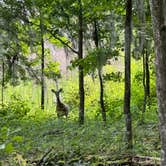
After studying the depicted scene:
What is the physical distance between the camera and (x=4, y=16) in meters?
13.7

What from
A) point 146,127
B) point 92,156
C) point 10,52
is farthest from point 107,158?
point 10,52

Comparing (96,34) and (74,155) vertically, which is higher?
(96,34)

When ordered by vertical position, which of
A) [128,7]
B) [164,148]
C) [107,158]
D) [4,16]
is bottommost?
[107,158]

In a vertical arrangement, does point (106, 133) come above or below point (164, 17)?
below

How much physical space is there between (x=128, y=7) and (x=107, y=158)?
2.62m

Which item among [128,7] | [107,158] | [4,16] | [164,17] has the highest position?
[4,16]

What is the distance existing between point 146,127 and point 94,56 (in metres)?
2.04

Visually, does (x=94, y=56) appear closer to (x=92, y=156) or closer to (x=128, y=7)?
(x=128, y=7)

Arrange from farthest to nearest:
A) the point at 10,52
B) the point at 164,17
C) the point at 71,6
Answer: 1. the point at 10,52
2. the point at 71,6
3. the point at 164,17

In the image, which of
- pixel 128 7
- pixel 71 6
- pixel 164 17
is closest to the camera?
pixel 164 17

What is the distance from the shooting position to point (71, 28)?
→ 46.9 ft

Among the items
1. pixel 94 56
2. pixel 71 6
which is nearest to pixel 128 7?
pixel 94 56

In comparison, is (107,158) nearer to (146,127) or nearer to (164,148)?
(164,148)

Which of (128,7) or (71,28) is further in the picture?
(71,28)
